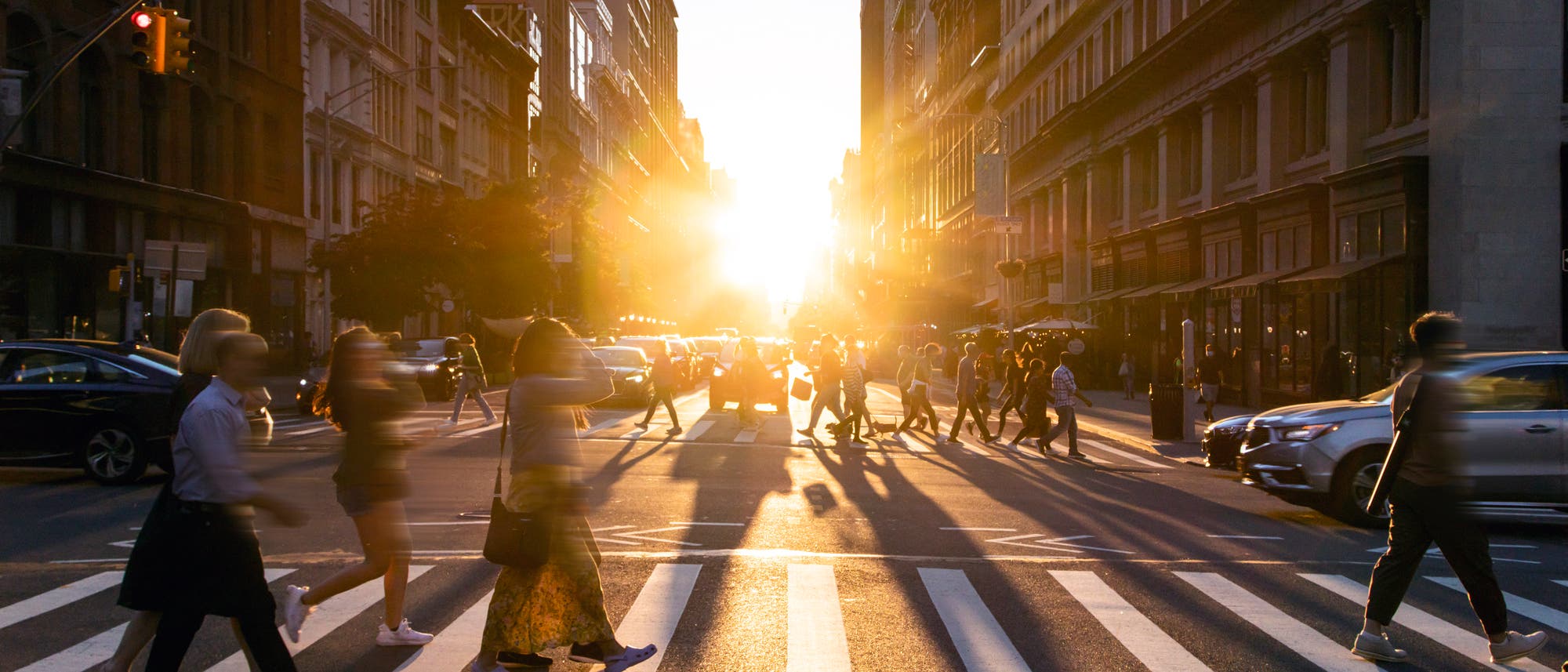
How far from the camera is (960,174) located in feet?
272

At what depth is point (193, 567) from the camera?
548 cm

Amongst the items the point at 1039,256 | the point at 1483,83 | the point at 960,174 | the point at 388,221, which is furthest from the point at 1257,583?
the point at 960,174

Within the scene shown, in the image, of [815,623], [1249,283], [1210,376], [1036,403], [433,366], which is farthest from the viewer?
[433,366]

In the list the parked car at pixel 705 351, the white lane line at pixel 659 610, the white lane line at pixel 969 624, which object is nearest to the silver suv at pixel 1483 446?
the white lane line at pixel 969 624

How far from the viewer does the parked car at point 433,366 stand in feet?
109

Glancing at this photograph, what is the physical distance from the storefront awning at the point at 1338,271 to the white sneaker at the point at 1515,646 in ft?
66.3

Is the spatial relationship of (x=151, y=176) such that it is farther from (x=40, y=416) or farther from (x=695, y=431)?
(x=40, y=416)

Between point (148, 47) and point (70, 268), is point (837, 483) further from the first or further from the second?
point (70, 268)

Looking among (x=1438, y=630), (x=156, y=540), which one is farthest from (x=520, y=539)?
(x=1438, y=630)

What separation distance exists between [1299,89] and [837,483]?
21095 millimetres

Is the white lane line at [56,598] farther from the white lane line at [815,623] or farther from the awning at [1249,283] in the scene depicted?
the awning at [1249,283]

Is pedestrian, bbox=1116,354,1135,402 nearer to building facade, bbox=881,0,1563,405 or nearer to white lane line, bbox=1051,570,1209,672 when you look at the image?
building facade, bbox=881,0,1563,405

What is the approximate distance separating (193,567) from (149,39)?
14266 millimetres

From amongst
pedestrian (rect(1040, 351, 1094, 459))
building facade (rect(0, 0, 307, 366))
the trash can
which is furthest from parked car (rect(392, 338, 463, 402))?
the trash can
